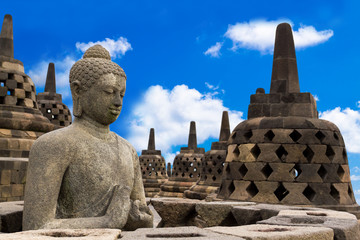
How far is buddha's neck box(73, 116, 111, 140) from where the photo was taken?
Answer: 338cm

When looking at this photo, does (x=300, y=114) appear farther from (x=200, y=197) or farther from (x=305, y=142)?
(x=200, y=197)

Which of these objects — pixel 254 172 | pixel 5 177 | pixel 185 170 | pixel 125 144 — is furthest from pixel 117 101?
pixel 185 170

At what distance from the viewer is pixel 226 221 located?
16.0 ft

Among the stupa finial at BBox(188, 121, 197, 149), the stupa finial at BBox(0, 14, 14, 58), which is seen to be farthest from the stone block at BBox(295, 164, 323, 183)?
the stupa finial at BBox(188, 121, 197, 149)

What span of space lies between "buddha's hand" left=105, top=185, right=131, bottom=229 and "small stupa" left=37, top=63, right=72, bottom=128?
1202cm

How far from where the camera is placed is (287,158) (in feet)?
20.9

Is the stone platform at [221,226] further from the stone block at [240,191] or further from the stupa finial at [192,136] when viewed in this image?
the stupa finial at [192,136]

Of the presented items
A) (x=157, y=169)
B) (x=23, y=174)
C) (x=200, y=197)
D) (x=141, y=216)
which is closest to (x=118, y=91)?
(x=141, y=216)

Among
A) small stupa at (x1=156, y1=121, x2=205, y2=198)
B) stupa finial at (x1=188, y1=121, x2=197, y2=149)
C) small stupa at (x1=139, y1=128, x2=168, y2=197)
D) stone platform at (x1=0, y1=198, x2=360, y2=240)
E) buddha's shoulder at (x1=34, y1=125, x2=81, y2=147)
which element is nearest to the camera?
stone platform at (x1=0, y1=198, x2=360, y2=240)

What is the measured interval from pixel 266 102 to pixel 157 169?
51.0 ft

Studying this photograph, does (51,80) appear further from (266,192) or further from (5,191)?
(266,192)

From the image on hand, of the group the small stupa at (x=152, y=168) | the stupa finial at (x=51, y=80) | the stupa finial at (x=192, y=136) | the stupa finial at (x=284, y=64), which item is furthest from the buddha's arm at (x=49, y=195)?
the small stupa at (x=152, y=168)

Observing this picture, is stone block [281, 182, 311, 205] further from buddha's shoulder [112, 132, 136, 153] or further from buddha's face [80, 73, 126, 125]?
buddha's face [80, 73, 126, 125]

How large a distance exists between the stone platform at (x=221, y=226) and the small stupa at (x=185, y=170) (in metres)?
12.3
